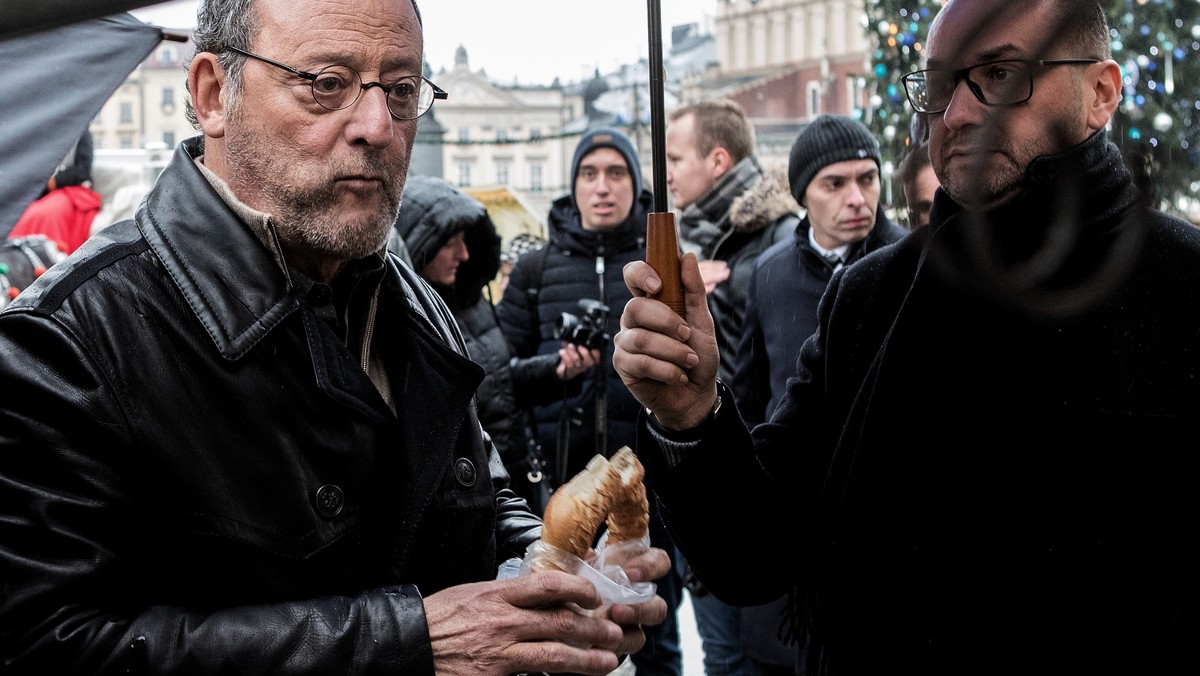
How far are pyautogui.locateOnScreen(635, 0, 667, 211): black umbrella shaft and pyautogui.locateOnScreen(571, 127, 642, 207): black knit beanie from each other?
335 centimetres

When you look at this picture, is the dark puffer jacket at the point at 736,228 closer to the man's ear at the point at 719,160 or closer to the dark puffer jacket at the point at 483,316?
the man's ear at the point at 719,160

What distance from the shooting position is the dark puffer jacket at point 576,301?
15.7 ft

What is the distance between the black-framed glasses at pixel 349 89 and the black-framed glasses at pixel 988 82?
916 mm

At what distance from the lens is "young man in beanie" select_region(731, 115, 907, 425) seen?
403cm

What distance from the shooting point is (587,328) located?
4.57 meters

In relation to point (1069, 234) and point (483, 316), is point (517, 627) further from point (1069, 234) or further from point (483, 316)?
point (483, 316)

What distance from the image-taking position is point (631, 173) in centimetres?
516

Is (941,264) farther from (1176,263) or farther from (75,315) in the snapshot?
(75,315)

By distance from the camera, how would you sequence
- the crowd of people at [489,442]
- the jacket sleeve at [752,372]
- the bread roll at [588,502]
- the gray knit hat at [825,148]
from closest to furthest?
1. the crowd of people at [489,442]
2. the bread roll at [588,502]
3. the jacket sleeve at [752,372]
4. the gray knit hat at [825,148]

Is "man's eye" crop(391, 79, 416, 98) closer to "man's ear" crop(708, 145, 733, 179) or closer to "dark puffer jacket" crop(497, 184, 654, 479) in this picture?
"dark puffer jacket" crop(497, 184, 654, 479)

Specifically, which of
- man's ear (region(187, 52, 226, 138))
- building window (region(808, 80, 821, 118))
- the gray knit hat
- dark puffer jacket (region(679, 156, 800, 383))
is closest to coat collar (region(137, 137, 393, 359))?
man's ear (region(187, 52, 226, 138))

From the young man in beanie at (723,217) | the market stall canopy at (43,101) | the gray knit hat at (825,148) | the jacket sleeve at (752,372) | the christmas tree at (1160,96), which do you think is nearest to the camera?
the christmas tree at (1160,96)

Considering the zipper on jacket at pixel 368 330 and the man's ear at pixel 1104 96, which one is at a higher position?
the man's ear at pixel 1104 96

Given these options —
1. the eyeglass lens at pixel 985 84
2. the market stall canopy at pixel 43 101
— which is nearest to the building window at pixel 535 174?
the market stall canopy at pixel 43 101
